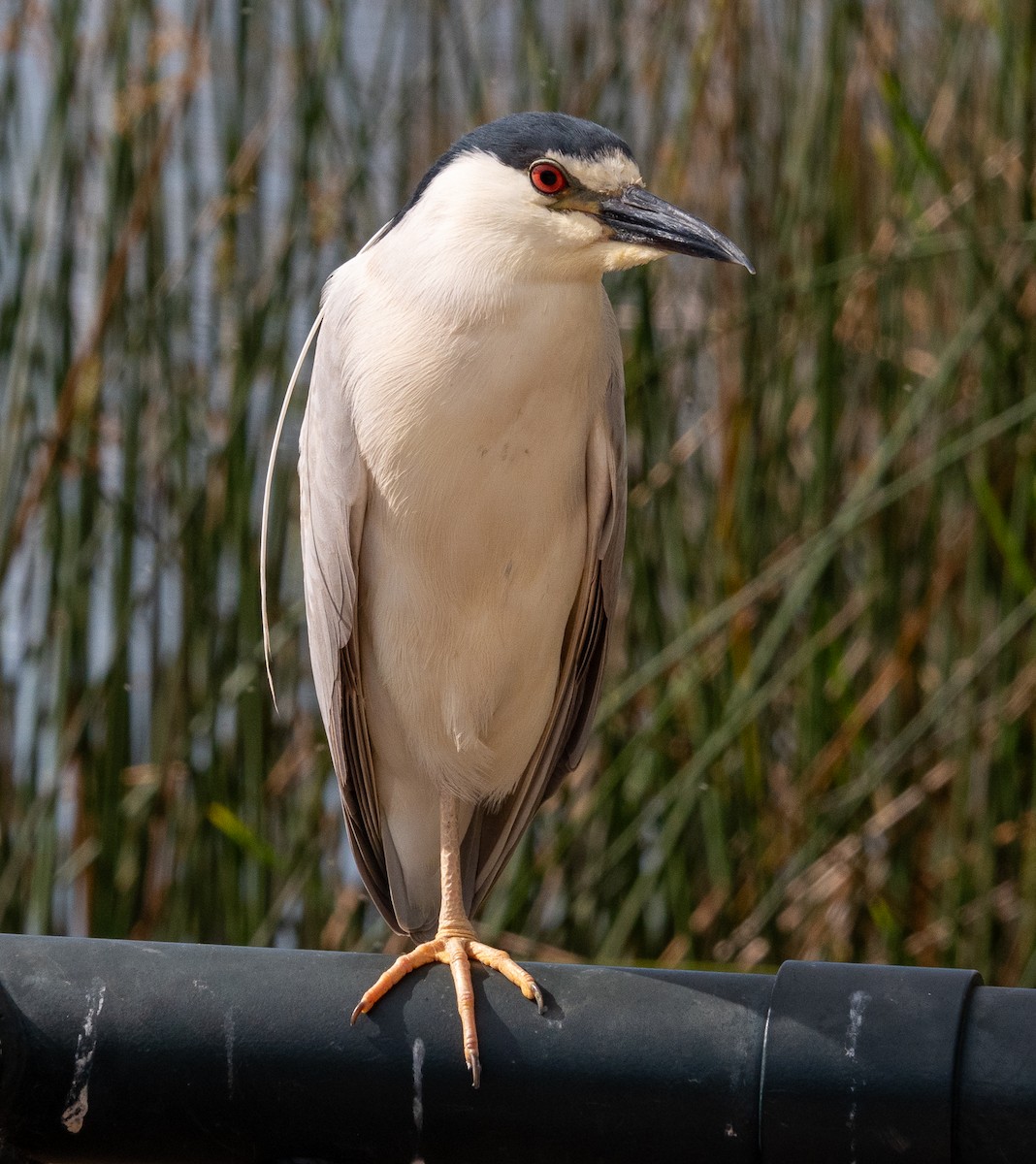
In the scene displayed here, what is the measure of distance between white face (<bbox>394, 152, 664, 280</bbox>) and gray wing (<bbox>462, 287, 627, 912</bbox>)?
0.51 ft

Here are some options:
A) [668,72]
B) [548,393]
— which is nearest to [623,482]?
[548,393]

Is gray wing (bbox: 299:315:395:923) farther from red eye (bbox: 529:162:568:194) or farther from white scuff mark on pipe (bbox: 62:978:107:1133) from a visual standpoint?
white scuff mark on pipe (bbox: 62:978:107:1133)

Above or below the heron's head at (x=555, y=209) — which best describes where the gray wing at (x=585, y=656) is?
below

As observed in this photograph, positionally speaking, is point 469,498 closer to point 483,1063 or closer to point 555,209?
point 555,209

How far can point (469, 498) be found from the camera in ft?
5.10

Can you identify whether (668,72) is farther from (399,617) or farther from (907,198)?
(399,617)

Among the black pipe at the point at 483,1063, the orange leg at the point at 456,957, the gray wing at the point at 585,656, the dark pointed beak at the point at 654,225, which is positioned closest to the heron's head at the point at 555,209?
the dark pointed beak at the point at 654,225

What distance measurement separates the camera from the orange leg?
928 millimetres

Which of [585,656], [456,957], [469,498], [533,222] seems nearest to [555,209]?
[533,222]

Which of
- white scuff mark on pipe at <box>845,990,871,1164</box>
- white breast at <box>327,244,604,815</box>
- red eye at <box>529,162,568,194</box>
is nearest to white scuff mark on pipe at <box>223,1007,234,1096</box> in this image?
white scuff mark on pipe at <box>845,990,871,1164</box>

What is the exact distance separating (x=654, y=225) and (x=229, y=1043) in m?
0.86

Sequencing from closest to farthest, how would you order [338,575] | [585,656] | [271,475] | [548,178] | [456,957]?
1. [456,957]
2. [548,178]
3. [338,575]
4. [585,656]
5. [271,475]

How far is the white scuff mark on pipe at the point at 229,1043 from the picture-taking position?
0.88 meters

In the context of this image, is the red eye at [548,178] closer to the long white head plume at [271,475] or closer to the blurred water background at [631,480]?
the long white head plume at [271,475]
